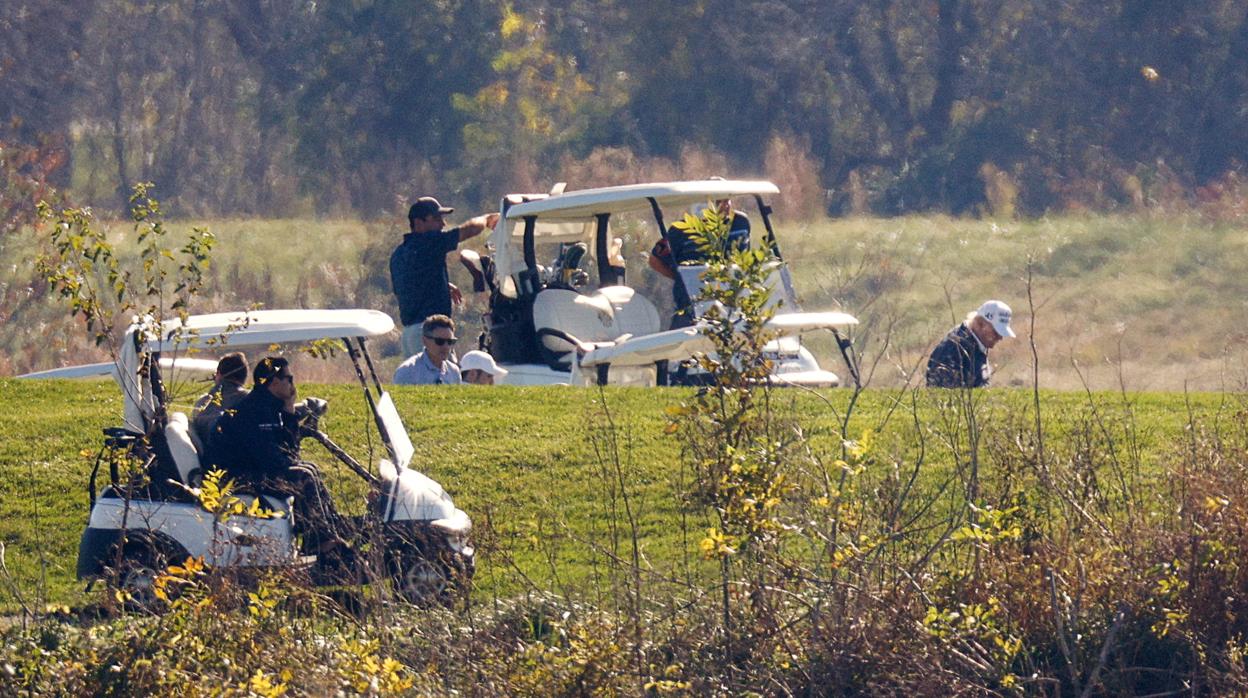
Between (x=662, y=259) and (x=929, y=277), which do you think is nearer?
(x=662, y=259)

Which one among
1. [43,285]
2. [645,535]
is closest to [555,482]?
[645,535]

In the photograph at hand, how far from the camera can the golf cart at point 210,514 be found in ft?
25.2

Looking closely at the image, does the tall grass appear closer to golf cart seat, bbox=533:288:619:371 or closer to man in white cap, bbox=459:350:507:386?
golf cart seat, bbox=533:288:619:371

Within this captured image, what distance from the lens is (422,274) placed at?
42.1ft

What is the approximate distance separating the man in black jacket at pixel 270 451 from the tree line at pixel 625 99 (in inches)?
802

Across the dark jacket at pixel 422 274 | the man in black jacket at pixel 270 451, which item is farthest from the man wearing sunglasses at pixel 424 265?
the man in black jacket at pixel 270 451

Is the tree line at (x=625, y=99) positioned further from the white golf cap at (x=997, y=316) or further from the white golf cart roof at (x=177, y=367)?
the white golf cart roof at (x=177, y=367)

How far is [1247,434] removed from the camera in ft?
26.1

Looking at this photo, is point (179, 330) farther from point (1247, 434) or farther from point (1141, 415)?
point (1141, 415)

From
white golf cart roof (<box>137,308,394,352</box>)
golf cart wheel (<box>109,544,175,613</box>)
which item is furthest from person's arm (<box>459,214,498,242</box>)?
golf cart wheel (<box>109,544,175,613</box>)

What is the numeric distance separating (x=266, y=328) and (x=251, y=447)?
1.72ft

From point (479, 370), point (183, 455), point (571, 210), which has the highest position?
point (571, 210)

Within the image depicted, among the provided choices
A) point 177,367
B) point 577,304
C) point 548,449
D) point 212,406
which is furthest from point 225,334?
point 577,304

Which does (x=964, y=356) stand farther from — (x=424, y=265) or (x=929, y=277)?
(x=929, y=277)
